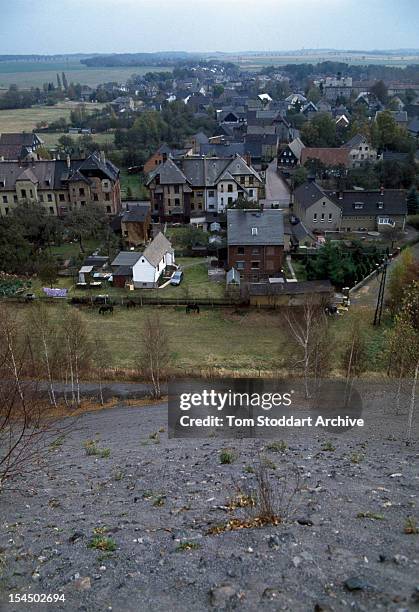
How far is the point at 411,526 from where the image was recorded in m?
9.99

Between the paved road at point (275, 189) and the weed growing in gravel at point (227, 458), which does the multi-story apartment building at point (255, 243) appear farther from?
the weed growing in gravel at point (227, 458)

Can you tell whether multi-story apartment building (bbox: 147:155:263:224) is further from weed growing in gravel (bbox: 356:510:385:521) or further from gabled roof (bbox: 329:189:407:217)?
weed growing in gravel (bbox: 356:510:385:521)

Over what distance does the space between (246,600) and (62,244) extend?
4091 centimetres

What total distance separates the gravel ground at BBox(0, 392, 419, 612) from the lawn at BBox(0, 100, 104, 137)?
106586mm

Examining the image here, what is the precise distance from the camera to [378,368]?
2336 centimetres

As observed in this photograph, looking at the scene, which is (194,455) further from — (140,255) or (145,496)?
(140,255)

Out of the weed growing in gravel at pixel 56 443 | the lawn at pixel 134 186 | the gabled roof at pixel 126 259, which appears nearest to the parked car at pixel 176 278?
the gabled roof at pixel 126 259

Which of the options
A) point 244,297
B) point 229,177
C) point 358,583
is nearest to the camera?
point 358,583

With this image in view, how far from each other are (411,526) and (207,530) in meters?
4.14

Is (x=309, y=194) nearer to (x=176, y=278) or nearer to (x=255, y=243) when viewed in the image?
(x=255, y=243)

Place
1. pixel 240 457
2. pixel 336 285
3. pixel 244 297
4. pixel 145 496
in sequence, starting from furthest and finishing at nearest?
1. pixel 336 285
2. pixel 244 297
3. pixel 240 457
4. pixel 145 496

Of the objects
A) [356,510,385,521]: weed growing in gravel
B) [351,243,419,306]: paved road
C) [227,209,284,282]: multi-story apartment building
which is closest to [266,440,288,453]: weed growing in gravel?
[356,510,385,521]: weed growing in gravel

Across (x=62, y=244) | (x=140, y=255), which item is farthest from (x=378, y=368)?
(x=62, y=244)

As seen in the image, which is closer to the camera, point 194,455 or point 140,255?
point 194,455
